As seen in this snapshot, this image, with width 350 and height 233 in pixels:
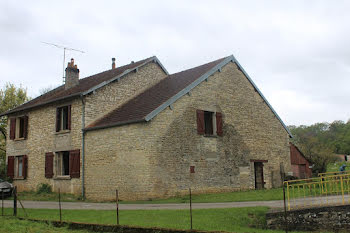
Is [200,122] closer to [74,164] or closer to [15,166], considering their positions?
[74,164]

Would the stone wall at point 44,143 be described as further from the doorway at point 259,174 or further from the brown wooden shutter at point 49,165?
the doorway at point 259,174

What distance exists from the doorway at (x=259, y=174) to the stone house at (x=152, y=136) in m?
0.06

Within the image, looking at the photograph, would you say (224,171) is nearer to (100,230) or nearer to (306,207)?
(306,207)

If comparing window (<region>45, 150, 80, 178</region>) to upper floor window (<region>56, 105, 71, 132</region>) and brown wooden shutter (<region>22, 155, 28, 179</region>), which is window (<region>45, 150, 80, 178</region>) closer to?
upper floor window (<region>56, 105, 71, 132</region>)

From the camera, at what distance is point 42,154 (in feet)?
75.0

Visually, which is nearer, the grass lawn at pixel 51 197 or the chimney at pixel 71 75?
the grass lawn at pixel 51 197

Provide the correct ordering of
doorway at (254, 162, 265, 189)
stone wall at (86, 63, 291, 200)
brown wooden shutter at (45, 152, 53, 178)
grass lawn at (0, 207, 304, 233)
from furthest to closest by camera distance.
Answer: doorway at (254, 162, 265, 189) < brown wooden shutter at (45, 152, 53, 178) < stone wall at (86, 63, 291, 200) < grass lawn at (0, 207, 304, 233)

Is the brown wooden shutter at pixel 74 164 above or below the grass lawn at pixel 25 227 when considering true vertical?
above

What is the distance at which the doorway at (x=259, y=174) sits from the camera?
23.4m

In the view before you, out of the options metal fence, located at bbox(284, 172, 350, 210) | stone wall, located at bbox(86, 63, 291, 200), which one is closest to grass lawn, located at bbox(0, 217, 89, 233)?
metal fence, located at bbox(284, 172, 350, 210)

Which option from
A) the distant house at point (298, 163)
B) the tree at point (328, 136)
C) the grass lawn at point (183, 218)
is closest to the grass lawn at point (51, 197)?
the grass lawn at point (183, 218)

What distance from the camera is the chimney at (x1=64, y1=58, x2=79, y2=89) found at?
2441 centimetres

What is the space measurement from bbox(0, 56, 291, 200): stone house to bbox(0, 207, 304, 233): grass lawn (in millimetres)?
5546

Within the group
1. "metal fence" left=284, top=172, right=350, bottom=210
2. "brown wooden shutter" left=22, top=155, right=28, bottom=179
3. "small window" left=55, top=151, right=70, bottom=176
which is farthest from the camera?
"brown wooden shutter" left=22, top=155, right=28, bottom=179
